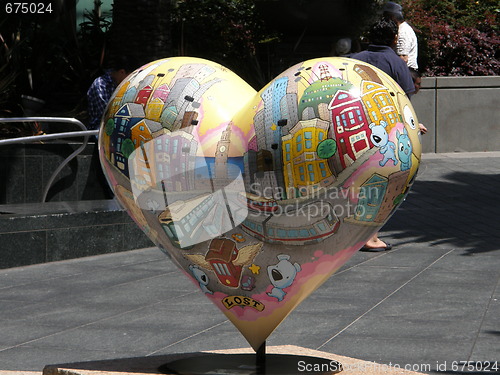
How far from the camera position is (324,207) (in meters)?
3.36

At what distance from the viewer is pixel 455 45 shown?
1745cm

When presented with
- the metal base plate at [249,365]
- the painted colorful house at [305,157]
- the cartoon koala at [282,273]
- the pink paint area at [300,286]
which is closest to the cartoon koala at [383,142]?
the painted colorful house at [305,157]

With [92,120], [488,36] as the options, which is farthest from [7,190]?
[488,36]

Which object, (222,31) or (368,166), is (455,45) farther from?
(368,166)

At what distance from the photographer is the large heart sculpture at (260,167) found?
331 cm

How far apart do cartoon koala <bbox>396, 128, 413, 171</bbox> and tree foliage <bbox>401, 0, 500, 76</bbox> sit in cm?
1421

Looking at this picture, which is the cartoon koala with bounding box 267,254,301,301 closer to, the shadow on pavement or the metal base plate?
the metal base plate

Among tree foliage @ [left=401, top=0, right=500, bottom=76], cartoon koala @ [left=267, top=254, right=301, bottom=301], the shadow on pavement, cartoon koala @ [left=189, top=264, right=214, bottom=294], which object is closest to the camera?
cartoon koala @ [left=267, top=254, right=301, bottom=301]

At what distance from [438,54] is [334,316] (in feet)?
39.7

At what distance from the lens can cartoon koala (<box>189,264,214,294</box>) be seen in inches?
144

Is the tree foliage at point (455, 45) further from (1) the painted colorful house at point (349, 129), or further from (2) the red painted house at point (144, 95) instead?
(1) the painted colorful house at point (349, 129)

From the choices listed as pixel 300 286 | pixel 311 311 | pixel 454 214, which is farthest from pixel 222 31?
pixel 300 286

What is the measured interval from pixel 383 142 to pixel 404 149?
112mm

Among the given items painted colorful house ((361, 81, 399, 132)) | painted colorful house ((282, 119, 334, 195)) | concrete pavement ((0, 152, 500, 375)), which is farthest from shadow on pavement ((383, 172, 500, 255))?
painted colorful house ((282, 119, 334, 195))
